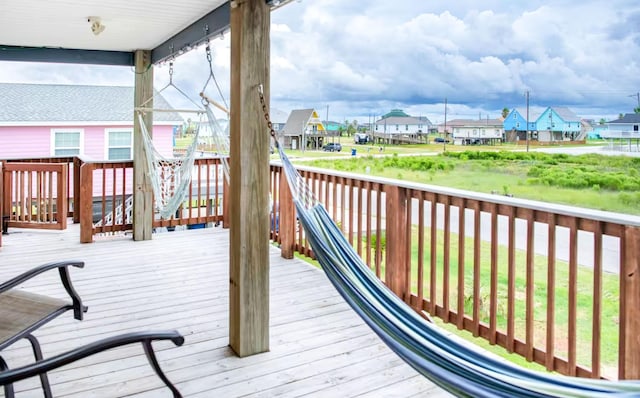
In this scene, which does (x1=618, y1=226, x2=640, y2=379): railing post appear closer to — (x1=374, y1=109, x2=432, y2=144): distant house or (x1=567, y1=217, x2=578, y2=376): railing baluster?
(x1=567, y1=217, x2=578, y2=376): railing baluster

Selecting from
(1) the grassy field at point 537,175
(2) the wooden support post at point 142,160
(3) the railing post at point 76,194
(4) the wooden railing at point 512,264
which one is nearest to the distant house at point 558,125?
(1) the grassy field at point 537,175

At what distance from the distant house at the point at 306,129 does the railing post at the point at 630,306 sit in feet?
9.13

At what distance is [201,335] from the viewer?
9.25 feet

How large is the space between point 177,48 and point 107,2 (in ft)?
3.45

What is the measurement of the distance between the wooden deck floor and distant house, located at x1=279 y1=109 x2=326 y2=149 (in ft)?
3.63

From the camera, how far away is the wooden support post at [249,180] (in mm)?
2430

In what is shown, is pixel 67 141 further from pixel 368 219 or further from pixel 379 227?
pixel 379 227

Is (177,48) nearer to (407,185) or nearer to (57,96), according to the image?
(407,185)

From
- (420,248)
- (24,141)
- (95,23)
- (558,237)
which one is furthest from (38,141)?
(558,237)

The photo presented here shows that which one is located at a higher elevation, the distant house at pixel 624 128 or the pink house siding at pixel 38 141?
the pink house siding at pixel 38 141

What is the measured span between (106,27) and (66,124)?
6044mm

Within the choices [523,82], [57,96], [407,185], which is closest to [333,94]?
[523,82]

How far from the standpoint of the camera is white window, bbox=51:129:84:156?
9.22m

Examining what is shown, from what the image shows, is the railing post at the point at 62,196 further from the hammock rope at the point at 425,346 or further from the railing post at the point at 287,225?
the hammock rope at the point at 425,346
